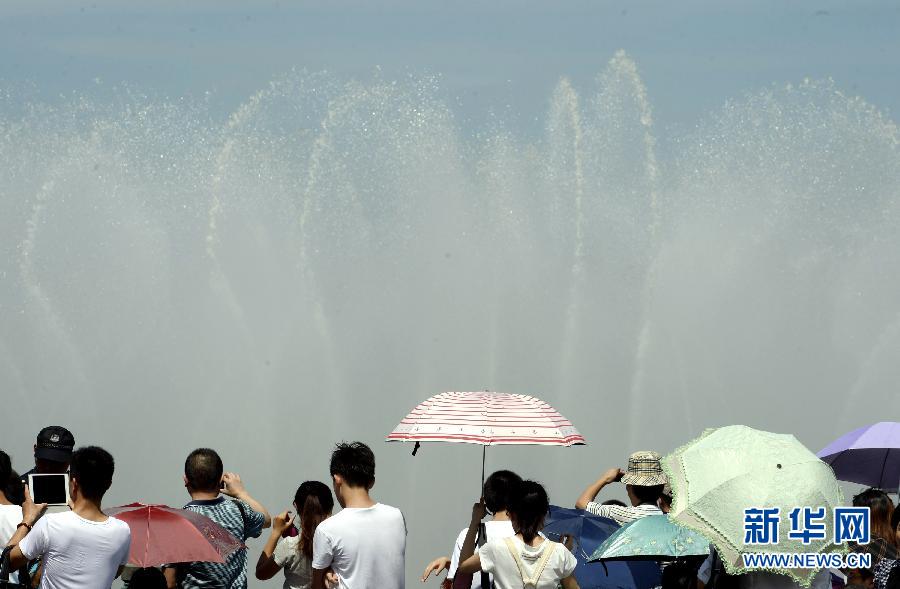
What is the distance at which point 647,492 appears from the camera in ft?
25.5

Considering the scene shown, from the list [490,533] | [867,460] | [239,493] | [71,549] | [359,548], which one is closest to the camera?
[71,549]

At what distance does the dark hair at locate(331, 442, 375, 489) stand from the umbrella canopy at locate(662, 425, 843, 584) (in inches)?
54.7

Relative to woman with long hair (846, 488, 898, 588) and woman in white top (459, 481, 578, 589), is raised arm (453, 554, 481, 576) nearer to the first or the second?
woman in white top (459, 481, 578, 589)

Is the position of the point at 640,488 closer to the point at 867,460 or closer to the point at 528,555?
the point at 528,555

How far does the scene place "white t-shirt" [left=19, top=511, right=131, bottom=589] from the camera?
18.6 ft

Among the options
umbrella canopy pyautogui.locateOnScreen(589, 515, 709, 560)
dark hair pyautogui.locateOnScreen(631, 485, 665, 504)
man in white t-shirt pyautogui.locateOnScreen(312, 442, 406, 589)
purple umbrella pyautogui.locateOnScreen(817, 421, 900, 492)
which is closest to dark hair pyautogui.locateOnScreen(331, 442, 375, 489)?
man in white t-shirt pyautogui.locateOnScreen(312, 442, 406, 589)

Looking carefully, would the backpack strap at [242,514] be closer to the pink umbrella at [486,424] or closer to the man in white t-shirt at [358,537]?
the pink umbrella at [486,424]

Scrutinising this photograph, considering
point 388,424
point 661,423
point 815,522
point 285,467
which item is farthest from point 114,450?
point 815,522

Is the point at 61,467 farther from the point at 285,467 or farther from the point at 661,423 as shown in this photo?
the point at 661,423

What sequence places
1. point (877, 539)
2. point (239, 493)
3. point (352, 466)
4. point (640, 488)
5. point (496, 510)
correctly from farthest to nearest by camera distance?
point (640, 488)
point (877, 539)
point (239, 493)
point (496, 510)
point (352, 466)

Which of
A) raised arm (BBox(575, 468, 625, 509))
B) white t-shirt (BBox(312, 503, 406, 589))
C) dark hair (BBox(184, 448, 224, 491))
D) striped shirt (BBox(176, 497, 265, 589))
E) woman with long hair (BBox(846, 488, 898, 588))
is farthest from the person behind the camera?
raised arm (BBox(575, 468, 625, 509))

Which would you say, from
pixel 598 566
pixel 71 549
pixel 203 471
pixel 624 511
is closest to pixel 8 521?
pixel 203 471

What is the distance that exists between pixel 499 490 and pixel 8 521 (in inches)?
92.4

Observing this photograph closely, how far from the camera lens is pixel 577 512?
7.62 m
